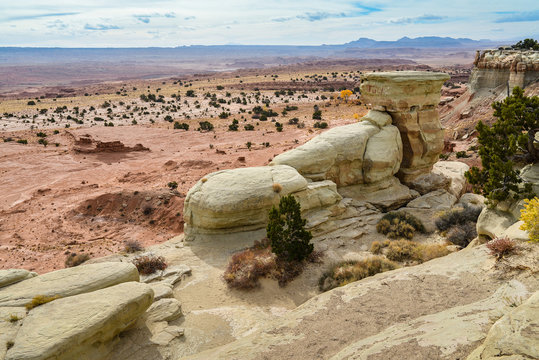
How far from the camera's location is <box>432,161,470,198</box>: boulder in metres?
22.2

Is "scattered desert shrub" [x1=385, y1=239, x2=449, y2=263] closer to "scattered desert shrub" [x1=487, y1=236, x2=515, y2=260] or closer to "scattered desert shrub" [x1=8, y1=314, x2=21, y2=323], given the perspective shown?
"scattered desert shrub" [x1=487, y1=236, x2=515, y2=260]

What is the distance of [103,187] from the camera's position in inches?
1039

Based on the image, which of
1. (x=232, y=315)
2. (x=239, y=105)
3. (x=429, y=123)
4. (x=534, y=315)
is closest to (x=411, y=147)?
(x=429, y=123)

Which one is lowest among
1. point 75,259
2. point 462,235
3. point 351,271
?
point 75,259

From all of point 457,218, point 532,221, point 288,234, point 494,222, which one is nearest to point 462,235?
point 457,218

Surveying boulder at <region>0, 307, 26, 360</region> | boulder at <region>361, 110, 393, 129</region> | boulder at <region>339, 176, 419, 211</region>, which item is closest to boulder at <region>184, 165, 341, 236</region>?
boulder at <region>339, 176, 419, 211</region>

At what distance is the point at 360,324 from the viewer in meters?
8.80

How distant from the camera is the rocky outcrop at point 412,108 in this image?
20344 millimetres

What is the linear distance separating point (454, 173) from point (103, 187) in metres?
24.3

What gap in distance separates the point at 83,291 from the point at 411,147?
18.3m

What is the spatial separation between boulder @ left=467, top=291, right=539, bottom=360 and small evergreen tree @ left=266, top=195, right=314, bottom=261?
8611 millimetres

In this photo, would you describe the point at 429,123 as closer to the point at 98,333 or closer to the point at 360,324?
the point at 360,324

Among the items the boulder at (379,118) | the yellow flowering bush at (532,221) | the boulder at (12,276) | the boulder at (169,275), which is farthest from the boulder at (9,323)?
the boulder at (379,118)

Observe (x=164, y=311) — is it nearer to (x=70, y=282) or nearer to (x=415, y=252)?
(x=70, y=282)
